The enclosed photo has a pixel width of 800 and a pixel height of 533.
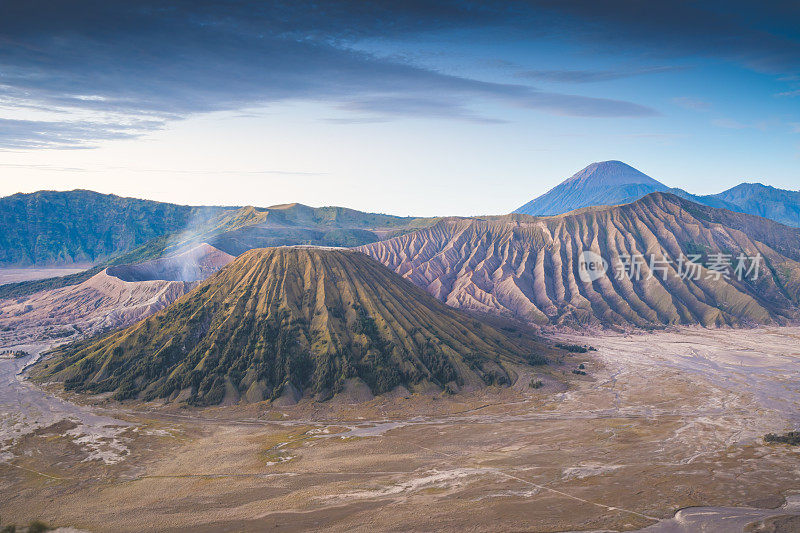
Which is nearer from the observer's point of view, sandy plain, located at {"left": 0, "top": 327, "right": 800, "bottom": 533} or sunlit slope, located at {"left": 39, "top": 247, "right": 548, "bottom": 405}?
sandy plain, located at {"left": 0, "top": 327, "right": 800, "bottom": 533}

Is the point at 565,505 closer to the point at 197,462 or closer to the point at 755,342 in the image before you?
the point at 197,462

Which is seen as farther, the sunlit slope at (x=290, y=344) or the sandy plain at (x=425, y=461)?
the sunlit slope at (x=290, y=344)

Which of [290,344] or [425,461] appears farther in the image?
[290,344]

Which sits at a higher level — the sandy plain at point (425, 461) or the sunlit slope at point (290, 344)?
the sunlit slope at point (290, 344)

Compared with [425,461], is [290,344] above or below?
above

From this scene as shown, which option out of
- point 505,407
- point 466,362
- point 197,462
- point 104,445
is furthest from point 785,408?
point 104,445
